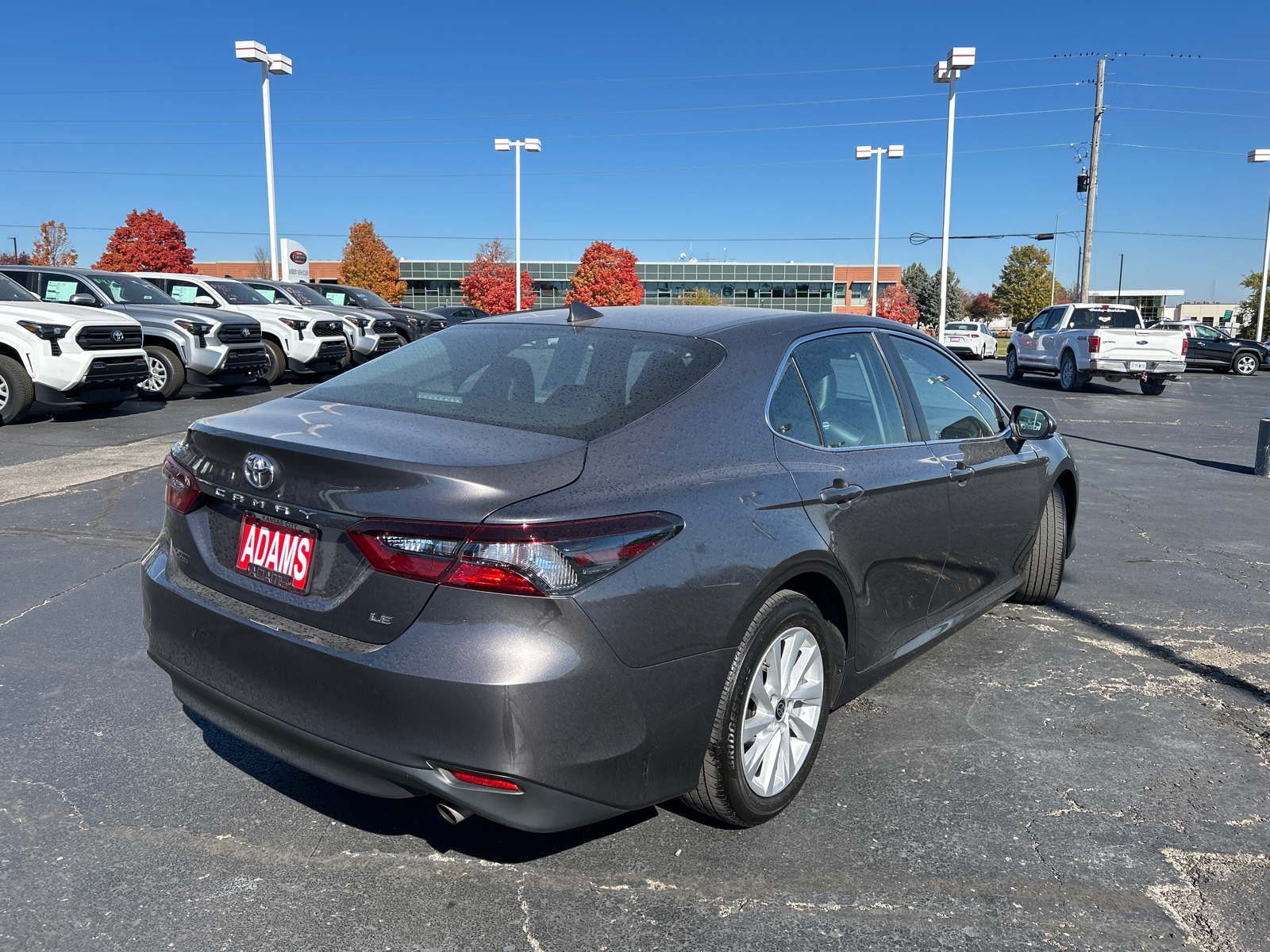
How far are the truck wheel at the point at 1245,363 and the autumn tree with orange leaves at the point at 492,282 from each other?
52458mm

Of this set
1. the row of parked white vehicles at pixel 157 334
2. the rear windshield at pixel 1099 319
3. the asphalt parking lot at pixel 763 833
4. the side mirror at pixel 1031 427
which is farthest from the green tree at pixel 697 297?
the asphalt parking lot at pixel 763 833

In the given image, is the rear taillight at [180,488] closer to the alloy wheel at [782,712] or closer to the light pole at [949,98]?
the alloy wheel at [782,712]

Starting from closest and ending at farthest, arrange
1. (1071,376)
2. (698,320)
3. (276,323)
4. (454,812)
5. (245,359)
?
(454,812) < (698,320) < (245,359) < (276,323) < (1071,376)

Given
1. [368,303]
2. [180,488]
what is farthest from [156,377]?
[180,488]

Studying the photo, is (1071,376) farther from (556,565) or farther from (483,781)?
(483,781)

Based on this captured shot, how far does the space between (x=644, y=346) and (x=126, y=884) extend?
7.09ft

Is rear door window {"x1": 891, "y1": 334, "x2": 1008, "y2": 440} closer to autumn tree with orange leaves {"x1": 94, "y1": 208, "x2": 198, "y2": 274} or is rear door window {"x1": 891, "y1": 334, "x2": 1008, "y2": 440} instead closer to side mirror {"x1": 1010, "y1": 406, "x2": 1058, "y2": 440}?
side mirror {"x1": 1010, "y1": 406, "x2": 1058, "y2": 440}

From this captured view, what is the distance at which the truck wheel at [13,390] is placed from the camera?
470 inches

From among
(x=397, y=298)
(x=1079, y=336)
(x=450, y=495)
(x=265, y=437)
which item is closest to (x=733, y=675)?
(x=450, y=495)

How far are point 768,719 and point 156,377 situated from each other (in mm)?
14526

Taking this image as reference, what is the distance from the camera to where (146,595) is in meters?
3.09

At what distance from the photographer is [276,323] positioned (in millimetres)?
18109

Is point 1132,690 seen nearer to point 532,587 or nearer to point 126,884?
point 532,587

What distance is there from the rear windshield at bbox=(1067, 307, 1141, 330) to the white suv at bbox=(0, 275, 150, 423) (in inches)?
737
